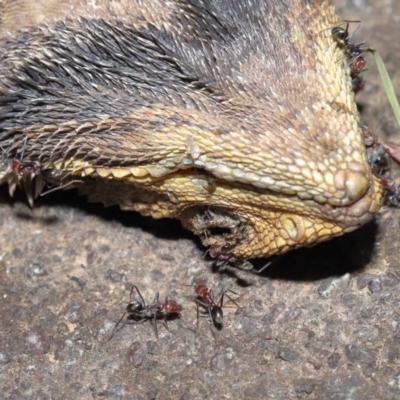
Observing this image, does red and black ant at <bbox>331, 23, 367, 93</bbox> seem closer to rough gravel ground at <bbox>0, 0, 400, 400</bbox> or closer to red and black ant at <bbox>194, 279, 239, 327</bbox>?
rough gravel ground at <bbox>0, 0, 400, 400</bbox>

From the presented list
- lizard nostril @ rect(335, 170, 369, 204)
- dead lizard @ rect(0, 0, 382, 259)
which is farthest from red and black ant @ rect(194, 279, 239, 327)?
lizard nostril @ rect(335, 170, 369, 204)

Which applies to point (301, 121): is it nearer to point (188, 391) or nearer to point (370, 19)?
point (188, 391)

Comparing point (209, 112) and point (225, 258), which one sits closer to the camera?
point (209, 112)

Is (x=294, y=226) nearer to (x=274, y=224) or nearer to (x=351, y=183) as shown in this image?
(x=274, y=224)

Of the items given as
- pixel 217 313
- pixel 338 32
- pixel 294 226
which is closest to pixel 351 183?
pixel 294 226

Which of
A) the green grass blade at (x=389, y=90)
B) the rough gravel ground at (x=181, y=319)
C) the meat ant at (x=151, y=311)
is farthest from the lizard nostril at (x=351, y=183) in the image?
the green grass blade at (x=389, y=90)

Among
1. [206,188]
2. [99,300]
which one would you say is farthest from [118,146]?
[99,300]
